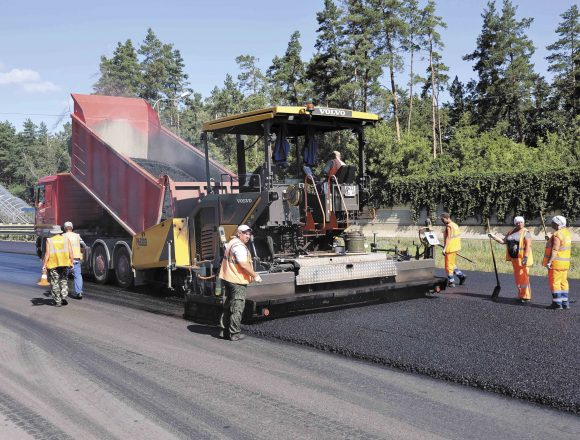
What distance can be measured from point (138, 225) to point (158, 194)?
0.97m

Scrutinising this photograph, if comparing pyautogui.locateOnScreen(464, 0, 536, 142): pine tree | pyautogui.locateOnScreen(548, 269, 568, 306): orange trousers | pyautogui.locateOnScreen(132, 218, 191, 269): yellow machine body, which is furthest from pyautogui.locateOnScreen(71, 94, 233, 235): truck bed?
pyautogui.locateOnScreen(464, 0, 536, 142): pine tree

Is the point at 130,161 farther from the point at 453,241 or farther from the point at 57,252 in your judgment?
the point at 453,241

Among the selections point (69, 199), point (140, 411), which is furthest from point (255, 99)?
point (140, 411)

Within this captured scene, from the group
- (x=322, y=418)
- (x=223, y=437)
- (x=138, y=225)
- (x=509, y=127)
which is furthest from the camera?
(x=509, y=127)

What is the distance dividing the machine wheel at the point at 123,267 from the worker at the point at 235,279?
4.72 meters

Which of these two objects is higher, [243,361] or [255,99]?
[255,99]

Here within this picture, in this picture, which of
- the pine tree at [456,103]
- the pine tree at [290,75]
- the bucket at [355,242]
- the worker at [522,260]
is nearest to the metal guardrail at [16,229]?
the pine tree at [290,75]

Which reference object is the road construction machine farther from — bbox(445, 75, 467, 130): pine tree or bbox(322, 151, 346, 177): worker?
bbox(445, 75, 467, 130): pine tree

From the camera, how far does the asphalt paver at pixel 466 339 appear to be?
5043mm

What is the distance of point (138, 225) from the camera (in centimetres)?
1053

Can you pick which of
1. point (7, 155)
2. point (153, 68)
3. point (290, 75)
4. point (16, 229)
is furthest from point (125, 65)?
point (7, 155)

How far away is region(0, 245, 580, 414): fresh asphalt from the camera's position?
5.05 meters

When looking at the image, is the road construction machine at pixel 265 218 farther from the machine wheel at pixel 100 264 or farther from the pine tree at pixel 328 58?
the pine tree at pixel 328 58

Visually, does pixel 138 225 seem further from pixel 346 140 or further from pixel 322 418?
pixel 322 418
